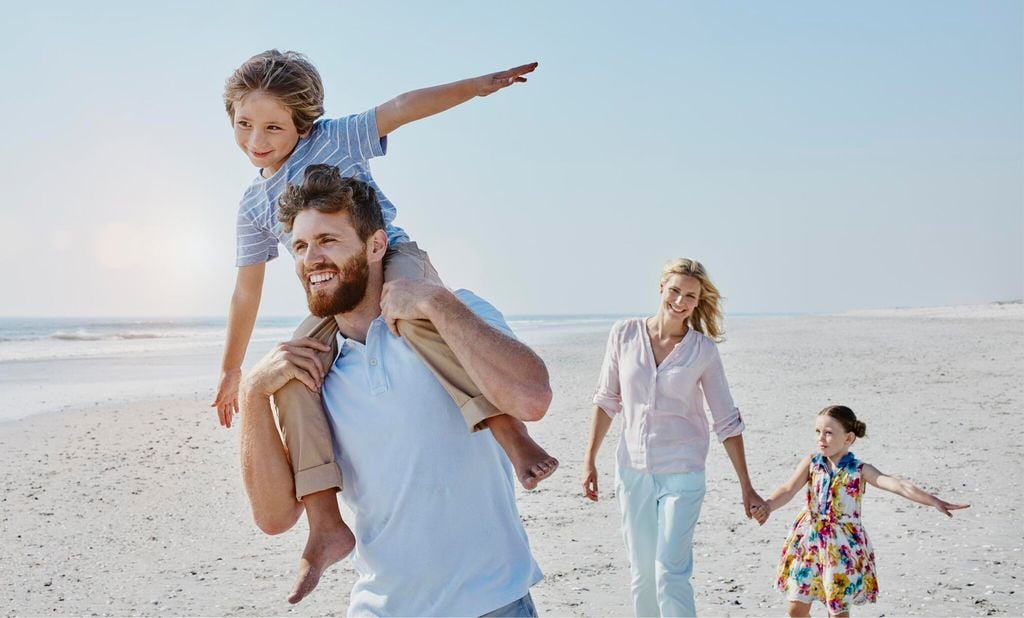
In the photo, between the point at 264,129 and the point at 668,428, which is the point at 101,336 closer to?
the point at 668,428

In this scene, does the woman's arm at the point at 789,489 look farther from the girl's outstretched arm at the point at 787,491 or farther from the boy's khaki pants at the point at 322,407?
the boy's khaki pants at the point at 322,407

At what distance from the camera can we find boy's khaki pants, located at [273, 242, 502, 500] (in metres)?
2.38

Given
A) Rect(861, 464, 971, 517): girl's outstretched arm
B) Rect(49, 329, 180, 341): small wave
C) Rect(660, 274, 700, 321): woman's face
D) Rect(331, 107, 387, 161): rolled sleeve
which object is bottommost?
Rect(49, 329, 180, 341): small wave

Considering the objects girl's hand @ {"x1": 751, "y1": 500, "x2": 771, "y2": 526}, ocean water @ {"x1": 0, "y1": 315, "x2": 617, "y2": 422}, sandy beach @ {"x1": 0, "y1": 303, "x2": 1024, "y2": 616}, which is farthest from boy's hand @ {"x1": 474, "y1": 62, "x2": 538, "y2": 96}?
ocean water @ {"x1": 0, "y1": 315, "x2": 617, "y2": 422}

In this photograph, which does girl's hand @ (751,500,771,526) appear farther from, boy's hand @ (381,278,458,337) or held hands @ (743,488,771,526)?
boy's hand @ (381,278,458,337)

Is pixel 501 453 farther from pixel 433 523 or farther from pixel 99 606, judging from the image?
pixel 99 606

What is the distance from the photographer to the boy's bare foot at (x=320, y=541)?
2592mm

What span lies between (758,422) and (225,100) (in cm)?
1069

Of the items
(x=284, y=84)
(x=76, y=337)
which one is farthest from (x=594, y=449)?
(x=76, y=337)

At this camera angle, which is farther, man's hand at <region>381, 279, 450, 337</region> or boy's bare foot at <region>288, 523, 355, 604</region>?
boy's bare foot at <region>288, 523, 355, 604</region>

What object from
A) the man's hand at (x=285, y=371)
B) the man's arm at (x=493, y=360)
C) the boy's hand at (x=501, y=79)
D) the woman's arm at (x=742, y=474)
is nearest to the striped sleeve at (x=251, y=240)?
the boy's hand at (x=501, y=79)

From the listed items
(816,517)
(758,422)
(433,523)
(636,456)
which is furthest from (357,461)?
(758,422)

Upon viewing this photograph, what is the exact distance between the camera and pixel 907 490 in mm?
4613

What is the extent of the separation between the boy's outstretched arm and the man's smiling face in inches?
41.0
